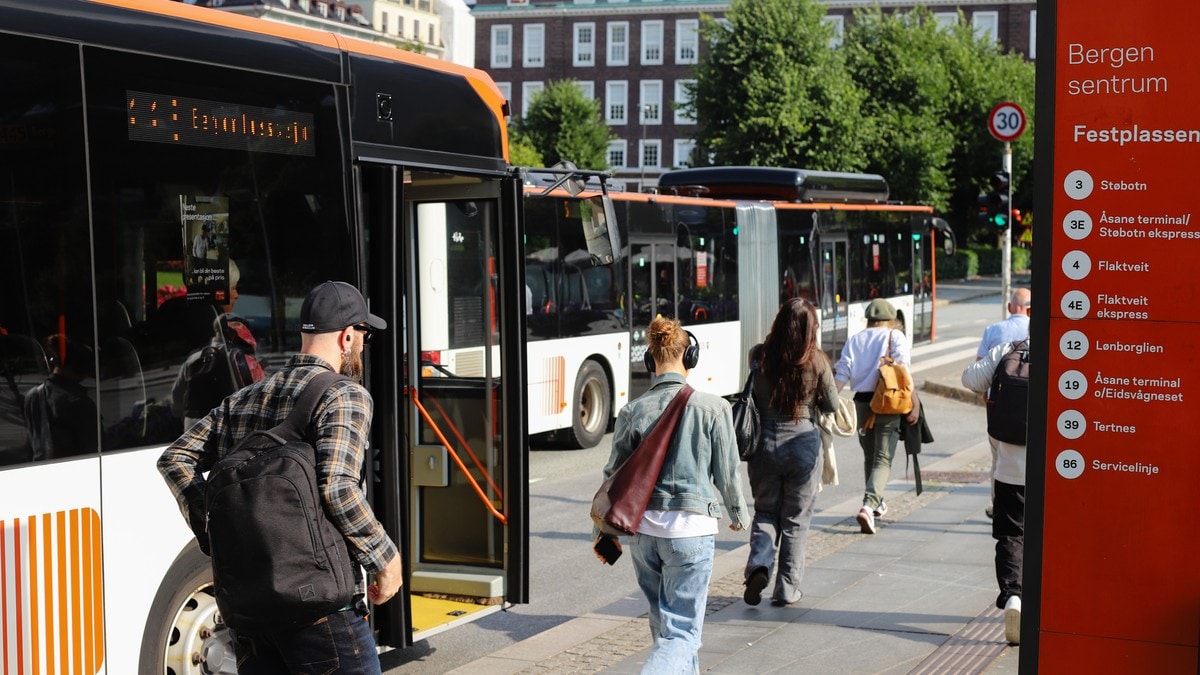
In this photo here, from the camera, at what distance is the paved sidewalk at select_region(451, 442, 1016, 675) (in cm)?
673

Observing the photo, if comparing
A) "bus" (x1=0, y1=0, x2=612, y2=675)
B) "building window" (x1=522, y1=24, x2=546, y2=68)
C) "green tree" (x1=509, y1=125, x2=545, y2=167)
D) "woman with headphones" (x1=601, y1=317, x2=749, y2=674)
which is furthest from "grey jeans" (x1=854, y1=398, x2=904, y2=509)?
"building window" (x1=522, y1=24, x2=546, y2=68)

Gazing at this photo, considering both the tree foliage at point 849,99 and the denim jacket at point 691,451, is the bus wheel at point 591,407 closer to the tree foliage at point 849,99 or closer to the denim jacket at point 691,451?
the denim jacket at point 691,451

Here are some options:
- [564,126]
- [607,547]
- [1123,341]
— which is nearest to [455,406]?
[607,547]

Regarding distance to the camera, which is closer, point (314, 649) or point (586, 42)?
point (314, 649)

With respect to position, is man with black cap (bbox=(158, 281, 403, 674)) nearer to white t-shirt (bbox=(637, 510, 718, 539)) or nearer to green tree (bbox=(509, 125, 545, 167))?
white t-shirt (bbox=(637, 510, 718, 539))

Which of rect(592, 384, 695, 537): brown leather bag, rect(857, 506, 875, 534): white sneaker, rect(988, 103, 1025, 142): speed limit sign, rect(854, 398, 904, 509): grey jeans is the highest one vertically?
rect(988, 103, 1025, 142): speed limit sign

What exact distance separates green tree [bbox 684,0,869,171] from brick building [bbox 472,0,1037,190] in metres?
41.2

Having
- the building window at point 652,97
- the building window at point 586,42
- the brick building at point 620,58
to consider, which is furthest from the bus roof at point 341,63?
the building window at point 586,42

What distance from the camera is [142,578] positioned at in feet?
17.4

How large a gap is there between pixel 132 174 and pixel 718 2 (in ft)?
315

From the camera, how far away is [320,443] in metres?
3.89

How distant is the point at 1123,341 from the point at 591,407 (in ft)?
40.7

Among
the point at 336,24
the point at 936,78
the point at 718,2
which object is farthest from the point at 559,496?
the point at 336,24

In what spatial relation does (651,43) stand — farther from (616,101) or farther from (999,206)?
(999,206)
